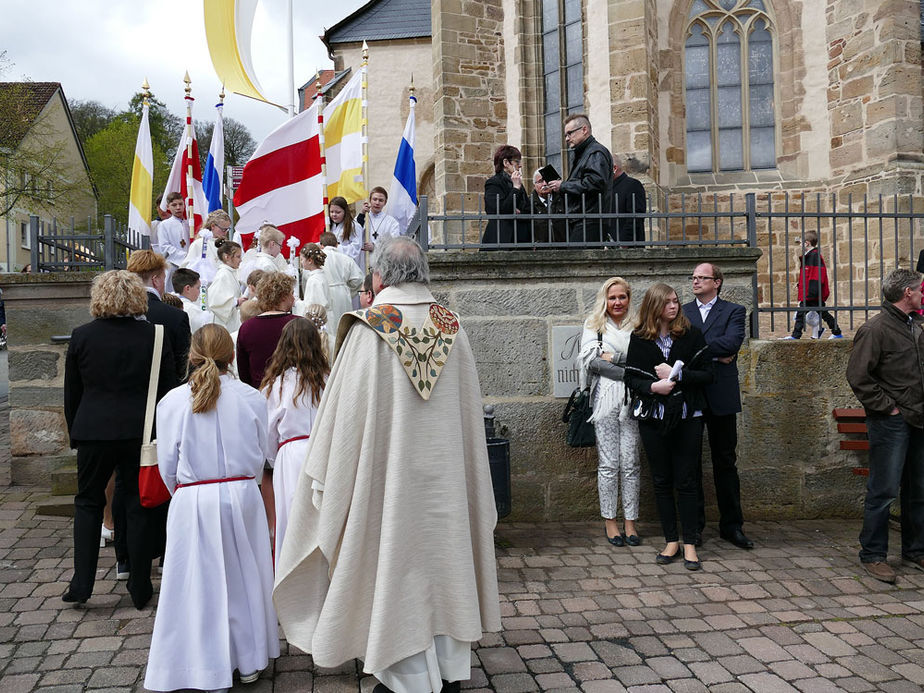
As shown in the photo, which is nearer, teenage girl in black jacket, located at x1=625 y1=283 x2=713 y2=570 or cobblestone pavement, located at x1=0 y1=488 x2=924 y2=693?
cobblestone pavement, located at x1=0 y1=488 x2=924 y2=693

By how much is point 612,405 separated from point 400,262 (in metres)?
2.85

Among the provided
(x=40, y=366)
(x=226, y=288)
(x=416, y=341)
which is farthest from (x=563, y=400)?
(x=40, y=366)

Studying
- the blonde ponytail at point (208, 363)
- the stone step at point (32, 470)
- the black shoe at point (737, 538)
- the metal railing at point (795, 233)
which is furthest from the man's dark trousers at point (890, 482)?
the stone step at point (32, 470)

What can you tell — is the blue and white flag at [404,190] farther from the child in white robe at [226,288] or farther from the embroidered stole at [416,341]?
the embroidered stole at [416,341]

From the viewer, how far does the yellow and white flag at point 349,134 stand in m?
9.84

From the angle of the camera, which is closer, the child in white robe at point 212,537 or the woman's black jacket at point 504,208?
the child in white robe at point 212,537

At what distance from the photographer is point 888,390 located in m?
5.50

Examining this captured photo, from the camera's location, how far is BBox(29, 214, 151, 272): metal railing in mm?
7688

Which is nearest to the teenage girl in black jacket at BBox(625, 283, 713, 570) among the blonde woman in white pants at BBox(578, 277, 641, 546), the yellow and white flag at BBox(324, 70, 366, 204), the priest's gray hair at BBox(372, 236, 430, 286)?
the blonde woman in white pants at BBox(578, 277, 641, 546)

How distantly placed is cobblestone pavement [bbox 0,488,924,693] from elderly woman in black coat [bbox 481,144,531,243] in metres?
2.57

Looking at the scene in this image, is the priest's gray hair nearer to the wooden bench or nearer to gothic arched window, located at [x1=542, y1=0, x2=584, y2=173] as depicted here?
the wooden bench

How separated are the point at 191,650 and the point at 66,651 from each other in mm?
958

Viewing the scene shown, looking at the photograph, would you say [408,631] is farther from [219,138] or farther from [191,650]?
[219,138]

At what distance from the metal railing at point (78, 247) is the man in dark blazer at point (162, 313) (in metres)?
2.55
